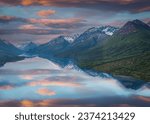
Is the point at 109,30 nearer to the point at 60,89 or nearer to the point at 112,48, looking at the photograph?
the point at 112,48

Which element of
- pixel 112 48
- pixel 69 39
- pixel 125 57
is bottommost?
pixel 125 57

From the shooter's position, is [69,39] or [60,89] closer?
[60,89]

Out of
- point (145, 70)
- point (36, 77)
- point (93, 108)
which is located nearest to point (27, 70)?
point (36, 77)

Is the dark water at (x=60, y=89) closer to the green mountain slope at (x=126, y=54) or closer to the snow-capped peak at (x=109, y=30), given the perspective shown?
the green mountain slope at (x=126, y=54)

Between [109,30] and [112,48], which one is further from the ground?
[109,30]

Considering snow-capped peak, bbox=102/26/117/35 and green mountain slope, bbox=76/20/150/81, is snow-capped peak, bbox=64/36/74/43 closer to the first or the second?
green mountain slope, bbox=76/20/150/81

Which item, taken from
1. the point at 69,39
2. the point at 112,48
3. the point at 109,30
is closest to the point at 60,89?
the point at 69,39
